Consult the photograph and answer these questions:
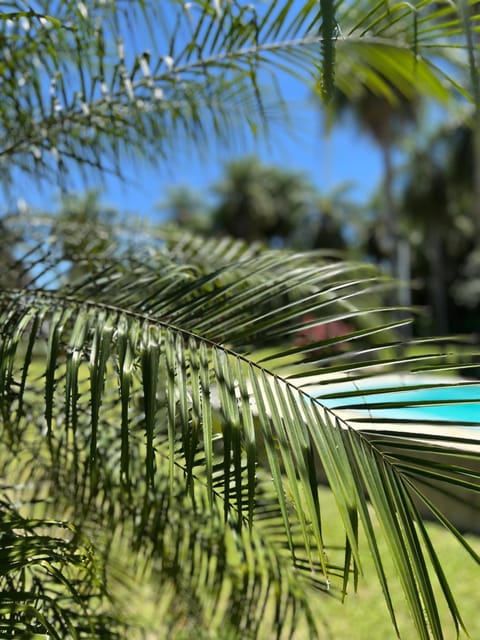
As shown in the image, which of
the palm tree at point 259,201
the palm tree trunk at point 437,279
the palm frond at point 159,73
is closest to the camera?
the palm frond at point 159,73

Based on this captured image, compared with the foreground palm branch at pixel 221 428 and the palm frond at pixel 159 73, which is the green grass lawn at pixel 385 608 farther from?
the palm frond at pixel 159 73

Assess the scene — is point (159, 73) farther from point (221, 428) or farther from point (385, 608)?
point (385, 608)

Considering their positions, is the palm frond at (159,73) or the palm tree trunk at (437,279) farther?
the palm tree trunk at (437,279)

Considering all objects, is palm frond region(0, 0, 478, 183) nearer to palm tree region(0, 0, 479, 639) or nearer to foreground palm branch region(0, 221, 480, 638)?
palm tree region(0, 0, 479, 639)

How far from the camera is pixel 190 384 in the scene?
1.18 m

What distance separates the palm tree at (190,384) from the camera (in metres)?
0.96

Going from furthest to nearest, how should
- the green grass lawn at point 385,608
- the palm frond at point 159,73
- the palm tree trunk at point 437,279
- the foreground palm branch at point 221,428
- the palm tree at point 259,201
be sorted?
the palm tree at point 259,201
the palm tree trunk at point 437,279
the green grass lawn at point 385,608
the palm frond at point 159,73
the foreground palm branch at point 221,428

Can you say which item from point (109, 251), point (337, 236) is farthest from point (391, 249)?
point (109, 251)

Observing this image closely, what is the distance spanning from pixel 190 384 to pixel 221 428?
115 mm

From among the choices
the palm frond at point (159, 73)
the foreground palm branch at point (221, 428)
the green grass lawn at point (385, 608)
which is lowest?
the green grass lawn at point (385, 608)

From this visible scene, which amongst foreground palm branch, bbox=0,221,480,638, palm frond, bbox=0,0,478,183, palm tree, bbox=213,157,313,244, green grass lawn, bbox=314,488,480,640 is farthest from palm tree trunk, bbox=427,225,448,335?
foreground palm branch, bbox=0,221,480,638

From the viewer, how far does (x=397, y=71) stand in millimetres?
1594

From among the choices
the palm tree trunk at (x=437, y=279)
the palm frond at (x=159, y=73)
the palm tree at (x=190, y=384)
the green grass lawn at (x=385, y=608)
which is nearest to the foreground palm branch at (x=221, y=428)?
the palm tree at (x=190, y=384)

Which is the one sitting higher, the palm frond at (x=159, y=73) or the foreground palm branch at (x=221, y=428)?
the palm frond at (x=159, y=73)
